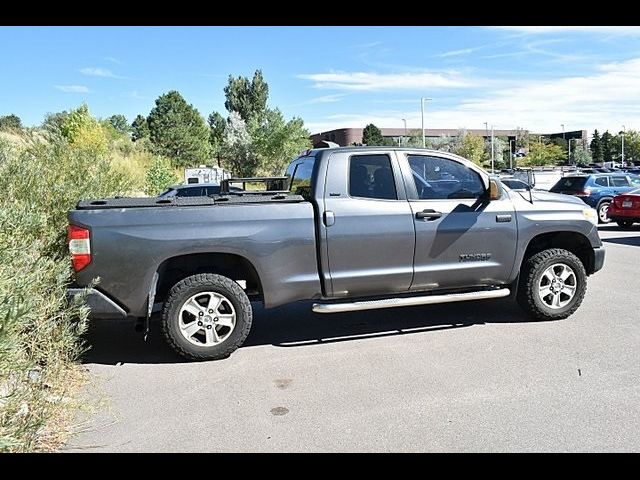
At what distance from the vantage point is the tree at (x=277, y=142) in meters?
41.3

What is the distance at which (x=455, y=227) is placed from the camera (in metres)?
5.45

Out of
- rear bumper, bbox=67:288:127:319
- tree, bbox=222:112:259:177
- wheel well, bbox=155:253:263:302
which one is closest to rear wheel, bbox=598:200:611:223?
wheel well, bbox=155:253:263:302

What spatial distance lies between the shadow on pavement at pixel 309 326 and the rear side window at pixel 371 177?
1.46 meters

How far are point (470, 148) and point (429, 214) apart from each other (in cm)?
5395

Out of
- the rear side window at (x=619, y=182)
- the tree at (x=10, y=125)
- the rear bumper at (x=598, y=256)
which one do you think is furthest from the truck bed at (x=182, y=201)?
the rear side window at (x=619, y=182)

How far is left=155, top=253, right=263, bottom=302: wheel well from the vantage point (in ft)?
16.3

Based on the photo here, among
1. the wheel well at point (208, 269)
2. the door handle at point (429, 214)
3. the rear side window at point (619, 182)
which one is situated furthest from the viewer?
the rear side window at point (619, 182)

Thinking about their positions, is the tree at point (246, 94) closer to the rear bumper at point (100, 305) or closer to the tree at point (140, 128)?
the tree at point (140, 128)

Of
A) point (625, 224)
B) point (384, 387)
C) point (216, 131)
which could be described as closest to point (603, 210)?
point (625, 224)

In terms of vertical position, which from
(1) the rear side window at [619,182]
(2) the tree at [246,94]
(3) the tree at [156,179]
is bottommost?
(1) the rear side window at [619,182]
